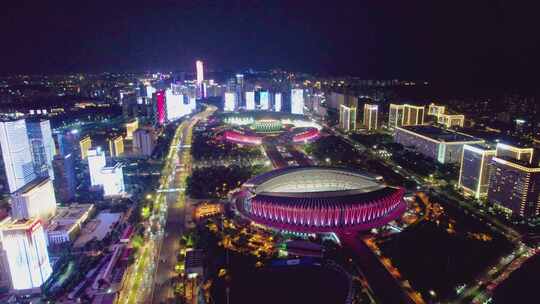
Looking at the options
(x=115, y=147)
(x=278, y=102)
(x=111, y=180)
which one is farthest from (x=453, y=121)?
(x=111, y=180)

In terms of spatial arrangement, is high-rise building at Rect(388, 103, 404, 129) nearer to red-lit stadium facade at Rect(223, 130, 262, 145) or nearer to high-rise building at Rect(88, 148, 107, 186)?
red-lit stadium facade at Rect(223, 130, 262, 145)

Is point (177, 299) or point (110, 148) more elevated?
point (110, 148)

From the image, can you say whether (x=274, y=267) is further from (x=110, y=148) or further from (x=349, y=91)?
(x=349, y=91)

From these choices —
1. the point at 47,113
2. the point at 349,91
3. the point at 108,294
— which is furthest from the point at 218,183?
the point at 349,91

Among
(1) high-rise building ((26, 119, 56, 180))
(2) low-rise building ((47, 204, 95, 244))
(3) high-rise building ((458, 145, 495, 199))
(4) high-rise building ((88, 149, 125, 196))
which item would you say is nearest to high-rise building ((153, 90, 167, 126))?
(1) high-rise building ((26, 119, 56, 180))

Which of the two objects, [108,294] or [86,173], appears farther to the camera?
[86,173]

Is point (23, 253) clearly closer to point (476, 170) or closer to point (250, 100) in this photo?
point (476, 170)
